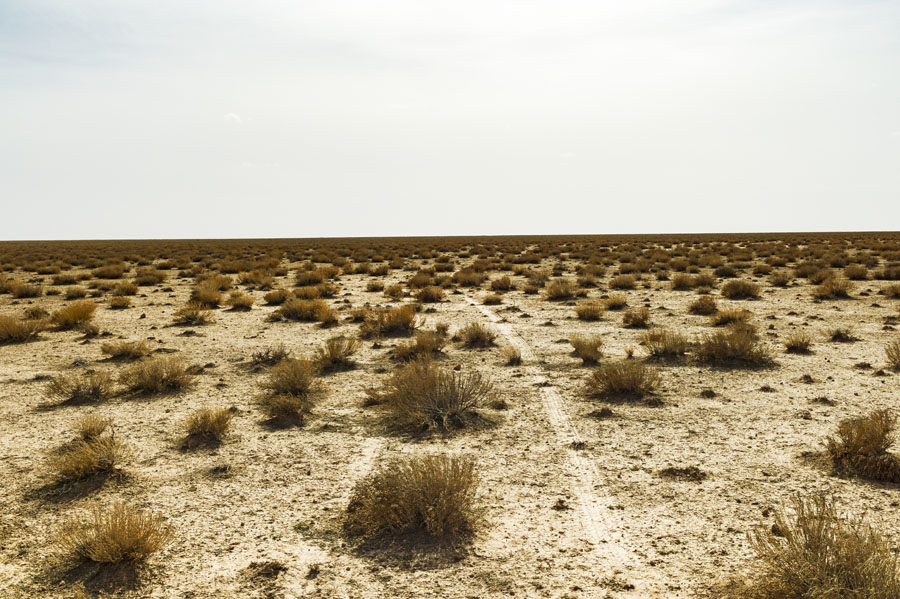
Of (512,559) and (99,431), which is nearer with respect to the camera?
(512,559)

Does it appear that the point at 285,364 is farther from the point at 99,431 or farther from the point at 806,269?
the point at 806,269

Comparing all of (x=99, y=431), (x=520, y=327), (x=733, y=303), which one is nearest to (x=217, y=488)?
(x=99, y=431)

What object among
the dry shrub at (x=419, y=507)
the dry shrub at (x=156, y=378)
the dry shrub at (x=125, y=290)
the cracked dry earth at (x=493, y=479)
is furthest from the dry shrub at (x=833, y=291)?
the dry shrub at (x=125, y=290)

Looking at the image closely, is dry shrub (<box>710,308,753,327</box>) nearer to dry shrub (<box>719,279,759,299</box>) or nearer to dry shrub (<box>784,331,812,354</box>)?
dry shrub (<box>784,331,812,354</box>)

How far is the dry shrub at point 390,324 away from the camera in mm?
12891

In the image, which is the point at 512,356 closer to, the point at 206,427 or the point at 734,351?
the point at 734,351

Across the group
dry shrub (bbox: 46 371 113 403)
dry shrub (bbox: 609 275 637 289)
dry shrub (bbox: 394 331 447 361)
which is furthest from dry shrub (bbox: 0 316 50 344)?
dry shrub (bbox: 609 275 637 289)

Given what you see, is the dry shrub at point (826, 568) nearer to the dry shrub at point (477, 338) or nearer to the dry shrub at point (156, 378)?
the dry shrub at point (156, 378)

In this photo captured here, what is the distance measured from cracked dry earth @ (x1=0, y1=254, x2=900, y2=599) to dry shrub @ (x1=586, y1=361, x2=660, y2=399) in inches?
10.4

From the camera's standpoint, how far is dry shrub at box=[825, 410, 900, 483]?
5.39 meters

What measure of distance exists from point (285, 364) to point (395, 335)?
4653mm

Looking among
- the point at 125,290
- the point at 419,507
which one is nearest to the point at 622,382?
the point at 419,507

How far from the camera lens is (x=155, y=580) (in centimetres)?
407

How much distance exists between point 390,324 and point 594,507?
337 inches
